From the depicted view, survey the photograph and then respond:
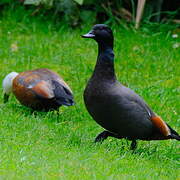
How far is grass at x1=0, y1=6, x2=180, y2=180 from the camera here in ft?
16.5

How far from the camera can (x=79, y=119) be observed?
7.18 metres

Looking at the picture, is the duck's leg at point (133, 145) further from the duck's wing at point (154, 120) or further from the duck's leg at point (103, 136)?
the duck's wing at point (154, 120)

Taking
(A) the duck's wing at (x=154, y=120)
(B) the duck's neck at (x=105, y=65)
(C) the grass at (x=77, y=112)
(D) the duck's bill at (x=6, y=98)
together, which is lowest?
(D) the duck's bill at (x=6, y=98)

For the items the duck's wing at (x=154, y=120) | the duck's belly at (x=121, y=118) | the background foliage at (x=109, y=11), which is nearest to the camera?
the duck's belly at (x=121, y=118)

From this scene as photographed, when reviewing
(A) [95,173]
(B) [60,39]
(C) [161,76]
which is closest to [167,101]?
(C) [161,76]

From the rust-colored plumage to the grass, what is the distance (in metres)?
0.15

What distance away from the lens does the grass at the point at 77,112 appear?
5027 mm

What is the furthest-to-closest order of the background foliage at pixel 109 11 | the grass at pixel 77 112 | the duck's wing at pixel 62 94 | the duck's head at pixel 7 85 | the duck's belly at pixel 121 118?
1. the background foliage at pixel 109 11
2. the duck's head at pixel 7 85
3. the duck's wing at pixel 62 94
4. the duck's belly at pixel 121 118
5. the grass at pixel 77 112

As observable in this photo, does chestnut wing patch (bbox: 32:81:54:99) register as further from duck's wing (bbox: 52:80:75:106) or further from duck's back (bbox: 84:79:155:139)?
duck's back (bbox: 84:79:155:139)

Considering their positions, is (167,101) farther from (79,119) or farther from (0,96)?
(0,96)

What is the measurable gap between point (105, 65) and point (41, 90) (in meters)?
1.14

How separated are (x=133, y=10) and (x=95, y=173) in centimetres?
511

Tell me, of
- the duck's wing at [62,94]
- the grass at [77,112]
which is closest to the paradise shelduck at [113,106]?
the grass at [77,112]

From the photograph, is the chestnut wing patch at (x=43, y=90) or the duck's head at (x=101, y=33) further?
the chestnut wing patch at (x=43, y=90)
